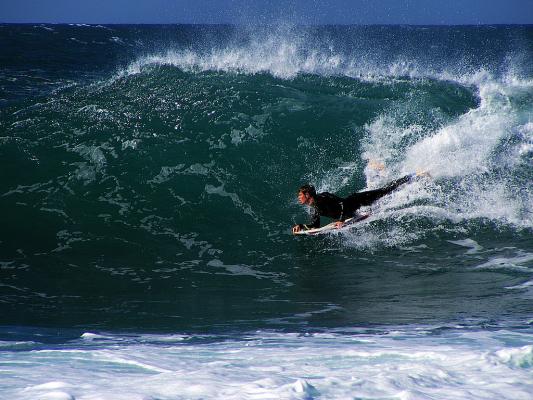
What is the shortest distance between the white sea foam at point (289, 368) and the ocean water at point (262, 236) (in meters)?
0.02

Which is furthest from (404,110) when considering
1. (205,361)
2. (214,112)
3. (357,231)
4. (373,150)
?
(205,361)

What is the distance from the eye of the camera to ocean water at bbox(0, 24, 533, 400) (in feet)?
16.0

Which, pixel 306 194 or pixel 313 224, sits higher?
pixel 306 194

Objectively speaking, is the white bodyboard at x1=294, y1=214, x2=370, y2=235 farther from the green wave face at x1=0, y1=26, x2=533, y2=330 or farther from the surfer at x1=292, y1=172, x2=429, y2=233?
the green wave face at x1=0, y1=26, x2=533, y2=330

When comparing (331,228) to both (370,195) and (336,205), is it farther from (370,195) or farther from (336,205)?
(370,195)

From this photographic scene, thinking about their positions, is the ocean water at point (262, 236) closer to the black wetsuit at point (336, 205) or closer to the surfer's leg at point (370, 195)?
the surfer's leg at point (370, 195)

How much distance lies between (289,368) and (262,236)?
19.2 feet

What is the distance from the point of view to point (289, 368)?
4.82m

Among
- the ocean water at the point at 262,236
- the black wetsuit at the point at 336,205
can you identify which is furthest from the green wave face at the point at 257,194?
the black wetsuit at the point at 336,205

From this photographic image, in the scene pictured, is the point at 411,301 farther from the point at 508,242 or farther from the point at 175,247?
the point at 175,247

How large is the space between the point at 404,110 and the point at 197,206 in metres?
6.64

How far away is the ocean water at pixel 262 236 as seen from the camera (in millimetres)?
4867

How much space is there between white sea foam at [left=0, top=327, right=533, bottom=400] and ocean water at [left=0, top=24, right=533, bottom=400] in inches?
0.9

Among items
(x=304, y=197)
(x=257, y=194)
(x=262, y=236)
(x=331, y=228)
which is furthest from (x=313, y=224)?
(x=257, y=194)
